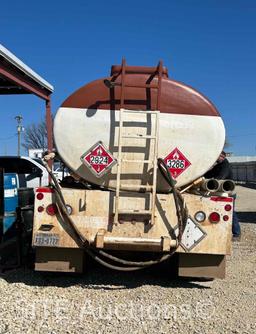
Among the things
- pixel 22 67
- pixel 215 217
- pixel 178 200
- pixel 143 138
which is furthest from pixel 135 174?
pixel 22 67

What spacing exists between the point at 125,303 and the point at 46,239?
1.20 metres

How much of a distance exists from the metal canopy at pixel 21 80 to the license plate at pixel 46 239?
2310mm

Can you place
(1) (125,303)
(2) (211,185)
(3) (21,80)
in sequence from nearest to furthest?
(1) (125,303)
(2) (211,185)
(3) (21,80)

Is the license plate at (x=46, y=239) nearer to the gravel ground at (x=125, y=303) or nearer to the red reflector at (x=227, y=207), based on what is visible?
the gravel ground at (x=125, y=303)

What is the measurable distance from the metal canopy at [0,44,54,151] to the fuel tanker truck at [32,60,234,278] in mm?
2005

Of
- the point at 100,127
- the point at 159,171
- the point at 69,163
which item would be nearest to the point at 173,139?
the point at 159,171

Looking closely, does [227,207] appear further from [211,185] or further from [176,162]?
[176,162]

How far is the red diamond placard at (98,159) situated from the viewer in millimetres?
5891

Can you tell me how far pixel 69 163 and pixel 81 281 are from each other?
1.51 meters

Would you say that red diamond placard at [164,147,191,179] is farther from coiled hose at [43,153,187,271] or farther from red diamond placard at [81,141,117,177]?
red diamond placard at [81,141,117,177]

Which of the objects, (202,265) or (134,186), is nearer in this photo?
(134,186)

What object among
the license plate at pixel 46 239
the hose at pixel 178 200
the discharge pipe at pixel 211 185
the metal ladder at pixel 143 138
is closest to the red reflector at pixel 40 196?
the license plate at pixel 46 239

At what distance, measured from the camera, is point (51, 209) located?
5.91 meters

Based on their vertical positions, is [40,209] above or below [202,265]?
above
